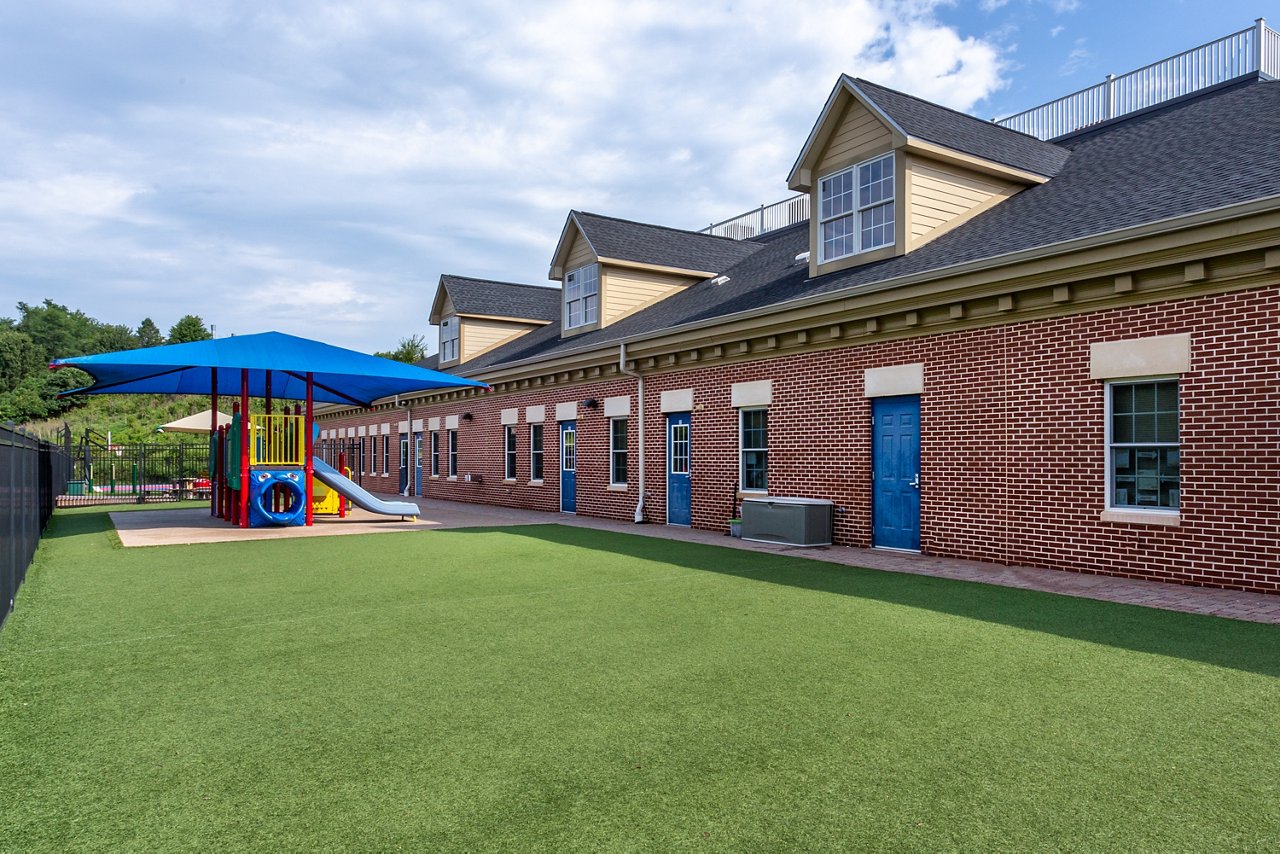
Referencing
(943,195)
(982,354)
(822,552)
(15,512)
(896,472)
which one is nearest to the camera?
(15,512)

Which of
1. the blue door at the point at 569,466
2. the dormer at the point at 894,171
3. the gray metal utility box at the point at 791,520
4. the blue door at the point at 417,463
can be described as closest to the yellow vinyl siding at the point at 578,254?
the blue door at the point at 569,466

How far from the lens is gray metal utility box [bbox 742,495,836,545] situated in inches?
503

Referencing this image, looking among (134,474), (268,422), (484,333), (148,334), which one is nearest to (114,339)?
(148,334)

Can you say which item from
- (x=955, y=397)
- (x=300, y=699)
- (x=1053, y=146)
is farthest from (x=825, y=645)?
(x=1053, y=146)

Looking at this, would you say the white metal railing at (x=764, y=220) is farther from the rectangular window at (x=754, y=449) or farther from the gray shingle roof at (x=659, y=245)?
the rectangular window at (x=754, y=449)

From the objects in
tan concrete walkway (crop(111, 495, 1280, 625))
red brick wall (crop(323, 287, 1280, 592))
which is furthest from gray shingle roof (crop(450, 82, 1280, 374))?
tan concrete walkway (crop(111, 495, 1280, 625))

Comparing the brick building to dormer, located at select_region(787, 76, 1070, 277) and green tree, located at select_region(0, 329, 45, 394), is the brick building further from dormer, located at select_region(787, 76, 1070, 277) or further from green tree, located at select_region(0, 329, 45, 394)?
green tree, located at select_region(0, 329, 45, 394)

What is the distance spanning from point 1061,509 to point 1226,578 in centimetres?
186

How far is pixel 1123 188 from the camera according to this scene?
11.2m

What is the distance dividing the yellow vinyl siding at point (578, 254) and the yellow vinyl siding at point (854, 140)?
8.02m

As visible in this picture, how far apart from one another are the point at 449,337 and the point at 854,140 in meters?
18.0

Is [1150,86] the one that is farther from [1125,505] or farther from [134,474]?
[134,474]

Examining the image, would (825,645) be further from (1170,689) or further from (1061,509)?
(1061,509)

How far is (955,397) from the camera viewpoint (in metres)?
11.4
